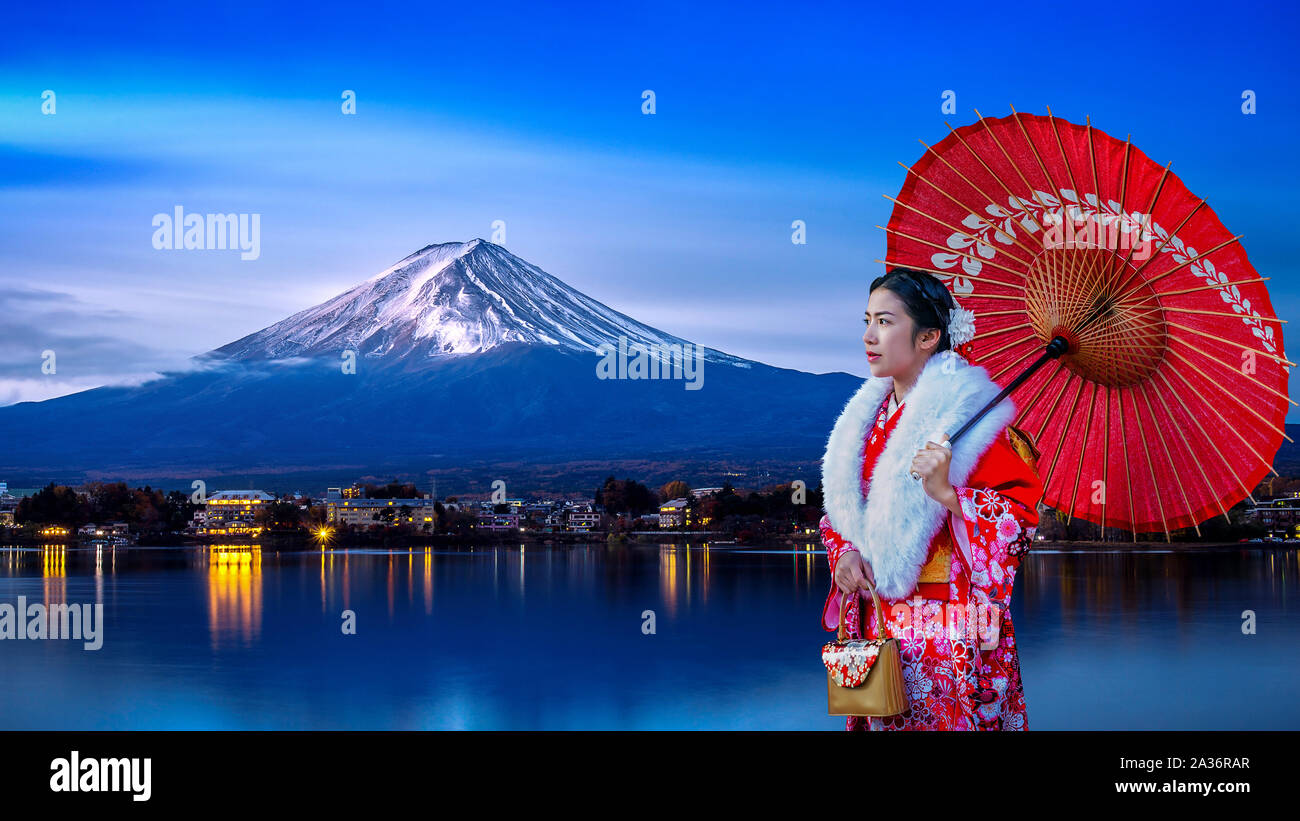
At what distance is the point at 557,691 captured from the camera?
13.4 m

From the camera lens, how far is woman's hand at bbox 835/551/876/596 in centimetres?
313

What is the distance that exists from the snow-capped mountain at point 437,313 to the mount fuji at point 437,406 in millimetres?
168

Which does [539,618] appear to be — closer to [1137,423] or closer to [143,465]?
[1137,423]

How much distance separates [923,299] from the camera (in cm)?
323

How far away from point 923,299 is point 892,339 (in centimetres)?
13

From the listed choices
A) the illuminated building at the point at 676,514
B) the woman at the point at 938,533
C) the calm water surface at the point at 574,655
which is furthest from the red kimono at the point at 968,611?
the illuminated building at the point at 676,514

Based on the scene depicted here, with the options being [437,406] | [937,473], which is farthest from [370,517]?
[937,473]

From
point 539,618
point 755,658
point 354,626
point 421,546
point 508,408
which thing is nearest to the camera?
point 755,658

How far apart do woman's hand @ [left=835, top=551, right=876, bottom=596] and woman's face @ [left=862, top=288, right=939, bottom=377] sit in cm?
46

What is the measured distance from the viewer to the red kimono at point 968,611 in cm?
301

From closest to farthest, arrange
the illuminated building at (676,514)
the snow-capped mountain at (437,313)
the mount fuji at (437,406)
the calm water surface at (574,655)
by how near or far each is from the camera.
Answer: the calm water surface at (574,655), the illuminated building at (676,514), the mount fuji at (437,406), the snow-capped mountain at (437,313)

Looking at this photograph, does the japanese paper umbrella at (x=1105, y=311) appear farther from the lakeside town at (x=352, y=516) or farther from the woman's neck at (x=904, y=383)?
the lakeside town at (x=352, y=516)
